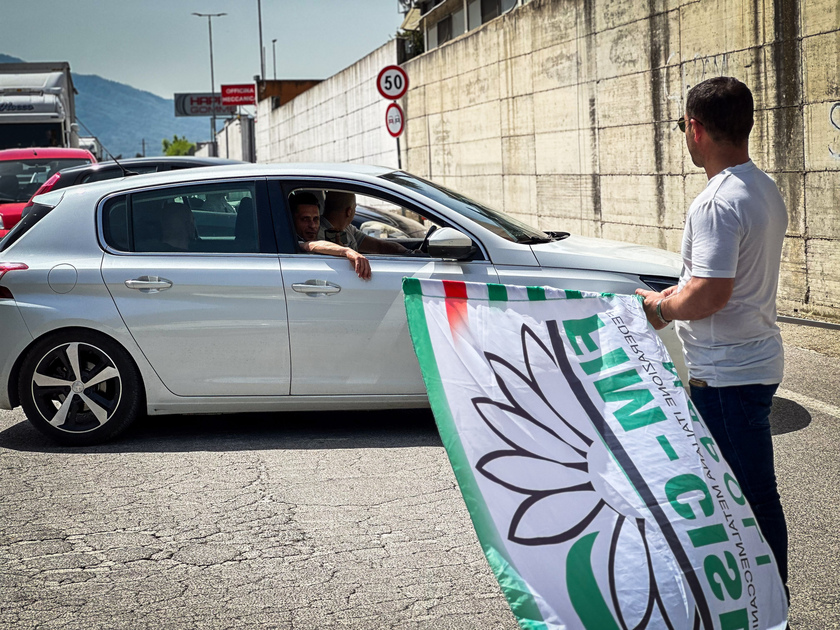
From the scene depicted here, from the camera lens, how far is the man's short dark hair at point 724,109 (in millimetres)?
2908

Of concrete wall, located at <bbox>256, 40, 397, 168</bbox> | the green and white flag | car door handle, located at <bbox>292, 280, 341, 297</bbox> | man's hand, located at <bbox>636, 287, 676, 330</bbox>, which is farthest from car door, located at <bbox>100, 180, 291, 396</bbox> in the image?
concrete wall, located at <bbox>256, 40, 397, 168</bbox>

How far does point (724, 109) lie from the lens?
2916 mm

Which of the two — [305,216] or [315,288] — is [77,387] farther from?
[305,216]

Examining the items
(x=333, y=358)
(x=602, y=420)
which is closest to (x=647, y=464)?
(x=602, y=420)

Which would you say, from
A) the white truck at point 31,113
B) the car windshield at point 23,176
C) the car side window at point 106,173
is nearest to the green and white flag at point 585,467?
the car side window at point 106,173

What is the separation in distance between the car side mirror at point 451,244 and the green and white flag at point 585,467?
2611 millimetres

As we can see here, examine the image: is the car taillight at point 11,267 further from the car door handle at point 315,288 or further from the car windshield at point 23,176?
the car windshield at point 23,176

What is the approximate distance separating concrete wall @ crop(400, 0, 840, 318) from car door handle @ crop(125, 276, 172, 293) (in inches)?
235

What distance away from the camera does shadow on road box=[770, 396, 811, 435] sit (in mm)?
5822

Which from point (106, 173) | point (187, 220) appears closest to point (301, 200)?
point (187, 220)

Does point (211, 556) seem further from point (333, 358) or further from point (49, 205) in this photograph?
point (49, 205)

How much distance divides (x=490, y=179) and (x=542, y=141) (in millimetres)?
2562

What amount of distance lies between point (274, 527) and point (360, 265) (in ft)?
5.77

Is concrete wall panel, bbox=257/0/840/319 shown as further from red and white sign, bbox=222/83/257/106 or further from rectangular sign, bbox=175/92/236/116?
rectangular sign, bbox=175/92/236/116
